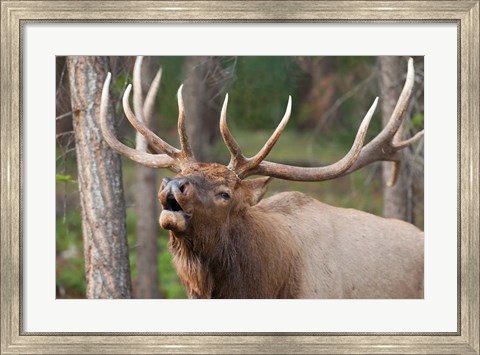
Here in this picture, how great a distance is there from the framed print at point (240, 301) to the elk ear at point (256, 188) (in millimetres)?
783

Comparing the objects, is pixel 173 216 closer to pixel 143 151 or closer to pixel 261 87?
pixel 143 151

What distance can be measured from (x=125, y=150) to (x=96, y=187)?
23.3 inches

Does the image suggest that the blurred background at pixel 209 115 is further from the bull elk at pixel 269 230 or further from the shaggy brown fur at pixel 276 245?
the shaggy brown fur at pixel 276 245

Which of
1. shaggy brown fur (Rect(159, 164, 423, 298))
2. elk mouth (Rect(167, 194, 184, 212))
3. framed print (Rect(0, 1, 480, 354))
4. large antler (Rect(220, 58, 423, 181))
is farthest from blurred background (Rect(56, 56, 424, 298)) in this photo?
elk mouth (Rect(167, 194, 184, 212))

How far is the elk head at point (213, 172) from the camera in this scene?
5.60 m

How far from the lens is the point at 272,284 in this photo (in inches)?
249

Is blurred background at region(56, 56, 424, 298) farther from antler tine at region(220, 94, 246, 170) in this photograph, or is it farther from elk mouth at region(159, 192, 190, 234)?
elk mouth at region(159, 192, 190, 234)

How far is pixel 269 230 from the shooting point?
6.42 meters

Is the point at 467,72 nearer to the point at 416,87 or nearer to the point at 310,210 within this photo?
the point at 310,210

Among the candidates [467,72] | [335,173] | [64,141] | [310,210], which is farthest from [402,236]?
[64,141]

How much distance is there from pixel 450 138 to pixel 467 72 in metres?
0.46

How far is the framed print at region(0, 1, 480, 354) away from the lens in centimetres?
568

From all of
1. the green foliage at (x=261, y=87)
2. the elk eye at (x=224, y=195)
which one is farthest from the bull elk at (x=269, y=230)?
the green foliage at (x=261, y=87)

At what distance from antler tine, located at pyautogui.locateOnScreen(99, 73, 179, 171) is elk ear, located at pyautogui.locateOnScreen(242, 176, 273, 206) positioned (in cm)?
54
